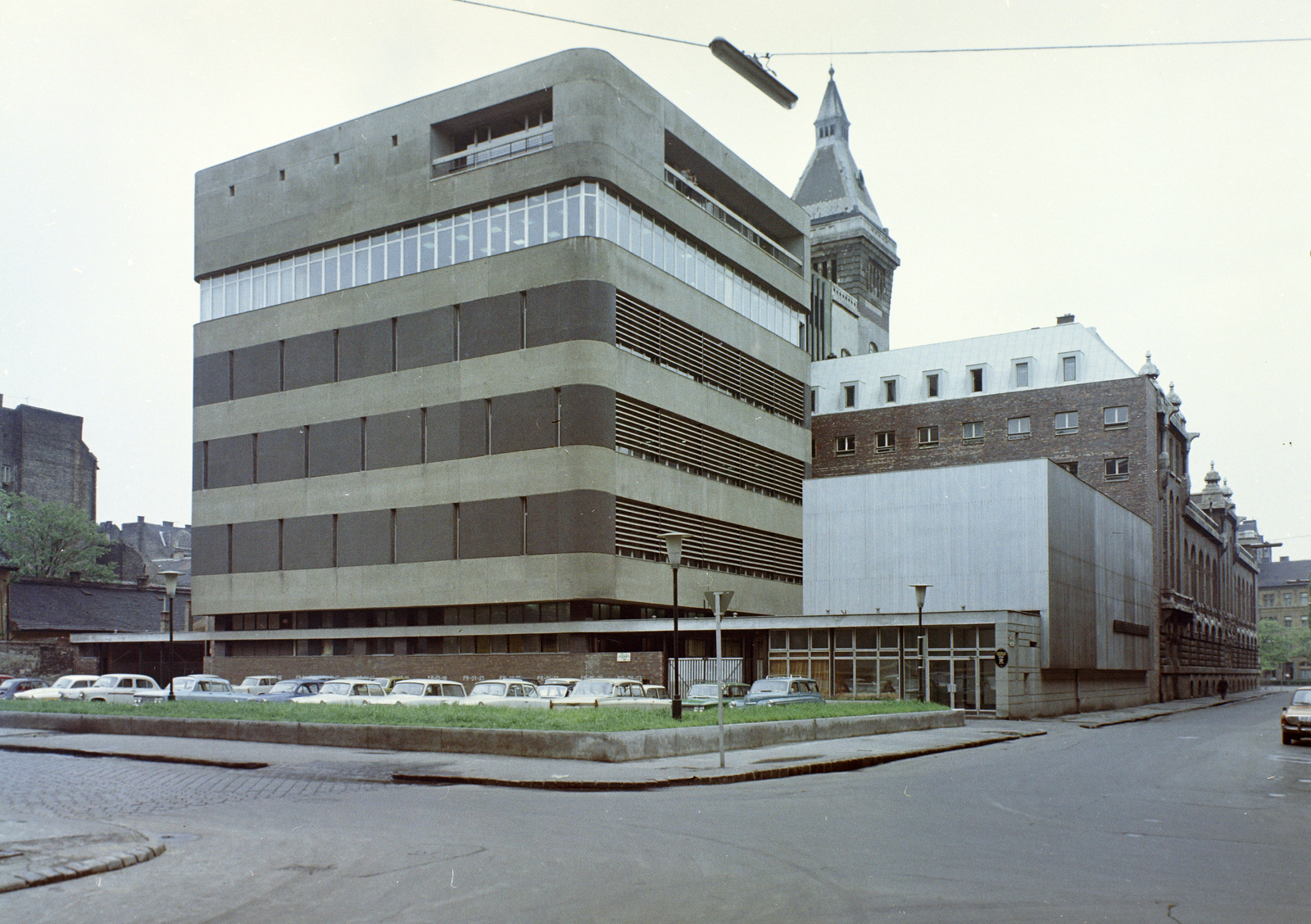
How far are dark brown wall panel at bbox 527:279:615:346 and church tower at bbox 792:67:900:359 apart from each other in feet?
164

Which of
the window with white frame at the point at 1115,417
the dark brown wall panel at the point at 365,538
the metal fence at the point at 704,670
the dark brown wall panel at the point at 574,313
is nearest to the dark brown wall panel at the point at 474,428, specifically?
the dark brown wall panel at the point at 574,313

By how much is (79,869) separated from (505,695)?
72.2 ft

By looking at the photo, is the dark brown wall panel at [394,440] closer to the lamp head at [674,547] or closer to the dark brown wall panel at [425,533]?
the dark brown wall panel at [425,533]

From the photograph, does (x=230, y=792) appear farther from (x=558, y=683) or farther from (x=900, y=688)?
(x=900, y=688)

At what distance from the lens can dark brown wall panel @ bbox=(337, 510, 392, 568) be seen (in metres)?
52.8

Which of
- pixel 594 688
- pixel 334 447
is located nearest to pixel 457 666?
pixel 334 447

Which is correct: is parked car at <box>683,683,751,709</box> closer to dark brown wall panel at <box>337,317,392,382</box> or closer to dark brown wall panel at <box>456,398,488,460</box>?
dark brown wall panel at <box>456,398,488,460</box>

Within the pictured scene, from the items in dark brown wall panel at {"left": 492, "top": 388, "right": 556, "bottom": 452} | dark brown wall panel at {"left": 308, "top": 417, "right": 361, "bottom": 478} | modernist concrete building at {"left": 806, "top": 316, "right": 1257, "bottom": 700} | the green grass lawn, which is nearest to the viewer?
the green grass lawn

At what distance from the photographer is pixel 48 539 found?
279ft

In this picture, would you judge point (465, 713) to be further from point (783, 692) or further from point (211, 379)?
point (211, 379)

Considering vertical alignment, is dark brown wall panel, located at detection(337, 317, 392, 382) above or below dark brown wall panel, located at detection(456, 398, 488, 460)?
above

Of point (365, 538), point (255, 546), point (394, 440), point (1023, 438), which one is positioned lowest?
point (255, 546)

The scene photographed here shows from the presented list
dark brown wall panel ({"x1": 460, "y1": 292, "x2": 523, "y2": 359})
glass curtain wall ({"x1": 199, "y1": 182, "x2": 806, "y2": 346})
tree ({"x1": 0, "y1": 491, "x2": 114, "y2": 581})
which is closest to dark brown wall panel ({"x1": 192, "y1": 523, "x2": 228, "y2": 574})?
glass curtain wall ({"x1": 199, "y1": 182, "x2": 806, "y2": 346})

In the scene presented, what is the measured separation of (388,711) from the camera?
26062 mm
